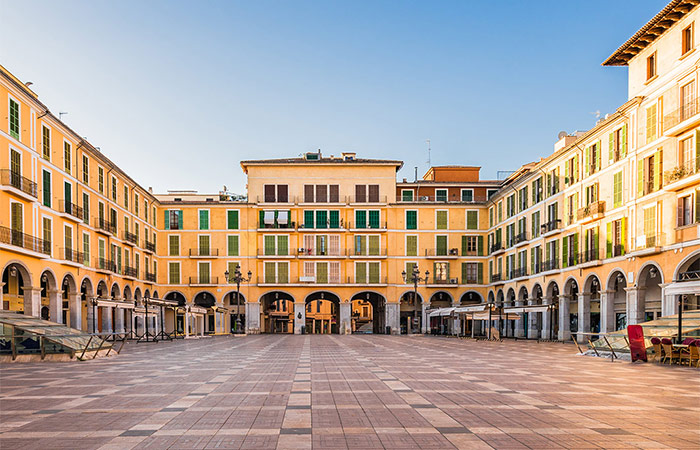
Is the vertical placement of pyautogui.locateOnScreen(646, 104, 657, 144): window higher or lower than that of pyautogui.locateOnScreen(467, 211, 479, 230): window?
higher

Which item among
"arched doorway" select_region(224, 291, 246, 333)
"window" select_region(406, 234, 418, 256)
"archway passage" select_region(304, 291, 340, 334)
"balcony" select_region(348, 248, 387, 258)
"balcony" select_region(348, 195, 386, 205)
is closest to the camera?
"balcony" select_region(348, 248, 387, 258)

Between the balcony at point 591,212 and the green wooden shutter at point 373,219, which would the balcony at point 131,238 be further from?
the balcony at point 591,212

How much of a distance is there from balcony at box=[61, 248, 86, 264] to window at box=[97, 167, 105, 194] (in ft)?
21.4

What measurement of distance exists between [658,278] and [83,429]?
33.3m

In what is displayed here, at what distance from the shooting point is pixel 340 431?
899cm

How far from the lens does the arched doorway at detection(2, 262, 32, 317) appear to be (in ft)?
109

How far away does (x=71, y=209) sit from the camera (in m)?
40.2

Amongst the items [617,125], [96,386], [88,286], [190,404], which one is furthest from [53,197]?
[617,125]

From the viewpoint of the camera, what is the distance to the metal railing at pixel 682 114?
29513 mm

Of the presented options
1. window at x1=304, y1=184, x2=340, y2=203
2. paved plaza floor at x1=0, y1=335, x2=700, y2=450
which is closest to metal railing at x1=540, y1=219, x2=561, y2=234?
window at x1=304, y1=184, x2=340, y2=203

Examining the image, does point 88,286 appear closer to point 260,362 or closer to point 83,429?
point 260,362

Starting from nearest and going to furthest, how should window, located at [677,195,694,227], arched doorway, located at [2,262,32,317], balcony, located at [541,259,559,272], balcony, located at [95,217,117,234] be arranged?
window, located at [677,195,694,227], arched doorway, located at [2,262,32,317], balcony, located at [95,217,117,234], balcony, located at [541,259,559,272]

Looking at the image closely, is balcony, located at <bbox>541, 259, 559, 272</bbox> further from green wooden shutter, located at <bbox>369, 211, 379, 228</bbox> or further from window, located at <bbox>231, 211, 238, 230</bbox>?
window, located at <bbox>231, 211, 238, 230</bbox>

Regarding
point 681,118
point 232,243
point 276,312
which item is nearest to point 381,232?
point 232,243
